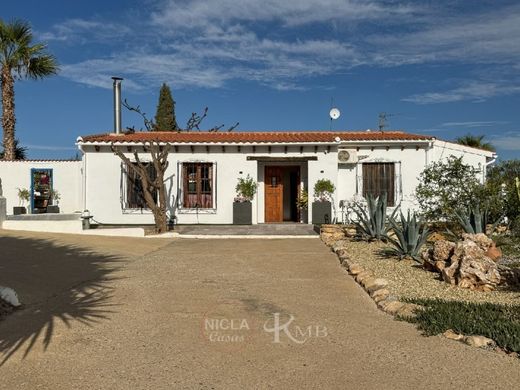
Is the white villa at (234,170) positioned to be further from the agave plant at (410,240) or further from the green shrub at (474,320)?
the green shrub at (474,320)

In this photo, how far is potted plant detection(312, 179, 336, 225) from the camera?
15195mm

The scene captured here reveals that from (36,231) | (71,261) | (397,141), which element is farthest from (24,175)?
(397,141)

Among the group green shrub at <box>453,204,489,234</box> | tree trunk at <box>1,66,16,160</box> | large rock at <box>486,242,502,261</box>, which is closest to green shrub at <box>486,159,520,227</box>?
green shrub at <box>453,204,489,234</box>

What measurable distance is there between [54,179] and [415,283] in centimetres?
1605

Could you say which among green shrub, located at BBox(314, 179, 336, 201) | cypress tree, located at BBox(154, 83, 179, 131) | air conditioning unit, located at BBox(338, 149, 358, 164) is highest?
cypress tree, located at BBox(154, 83, 179, 131)

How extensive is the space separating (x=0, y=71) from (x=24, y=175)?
16.7 ft

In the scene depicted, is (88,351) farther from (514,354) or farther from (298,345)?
(514,354)

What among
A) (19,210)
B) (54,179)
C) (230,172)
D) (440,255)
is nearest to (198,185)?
(230,172)

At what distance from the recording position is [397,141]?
15.7m

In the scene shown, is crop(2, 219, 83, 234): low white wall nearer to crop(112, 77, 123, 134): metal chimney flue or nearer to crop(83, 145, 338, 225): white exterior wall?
crop(83, 145, 338, 225): white exterior wall

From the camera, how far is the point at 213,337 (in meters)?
4.48

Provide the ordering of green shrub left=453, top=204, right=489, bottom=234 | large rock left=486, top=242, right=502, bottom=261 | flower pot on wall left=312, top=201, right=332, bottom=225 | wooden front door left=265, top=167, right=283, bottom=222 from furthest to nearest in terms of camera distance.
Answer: wooden front door left=265, top=167, right=283, bottom=222, flower pot on wall left=312, top=201, right=332, bottom=225, green shrub left=453, top=204, right=489, bottom=234, large rock left=486, top=242, right=502, bottom=261

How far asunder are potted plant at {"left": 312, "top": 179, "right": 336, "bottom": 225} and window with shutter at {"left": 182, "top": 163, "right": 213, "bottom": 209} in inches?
136

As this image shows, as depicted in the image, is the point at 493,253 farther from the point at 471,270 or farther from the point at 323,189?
the point at 323,189
